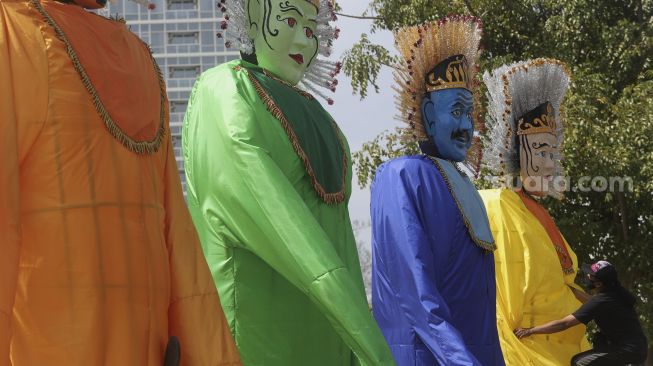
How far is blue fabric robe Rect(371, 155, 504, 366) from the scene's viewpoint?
433 cm

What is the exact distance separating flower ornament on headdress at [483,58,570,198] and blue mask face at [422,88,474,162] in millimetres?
1337

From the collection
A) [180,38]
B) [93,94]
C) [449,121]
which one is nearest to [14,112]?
[93,94]

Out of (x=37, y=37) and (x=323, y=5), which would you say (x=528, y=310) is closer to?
(x=323, y=5)

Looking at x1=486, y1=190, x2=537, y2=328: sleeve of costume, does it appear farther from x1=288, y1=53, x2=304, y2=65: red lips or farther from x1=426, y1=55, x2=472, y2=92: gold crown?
x1=288, y1=53, x2=304, y2=65: red lips

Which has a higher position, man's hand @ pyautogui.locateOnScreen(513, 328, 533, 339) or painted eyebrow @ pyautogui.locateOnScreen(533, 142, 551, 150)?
painted eyebrow @ pyautogui.locateOnScreen(533, 142, 551, 150)

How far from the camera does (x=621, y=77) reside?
471 inches

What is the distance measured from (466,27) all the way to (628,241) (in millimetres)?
6649

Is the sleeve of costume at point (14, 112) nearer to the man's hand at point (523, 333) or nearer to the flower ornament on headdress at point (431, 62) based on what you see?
the flower ornament on headdress at point (431, 62)

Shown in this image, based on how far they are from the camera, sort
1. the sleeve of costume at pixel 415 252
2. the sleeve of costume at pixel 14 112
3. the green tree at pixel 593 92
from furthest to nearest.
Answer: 1. the green tree at pixel 593 92
2. the sleeve of costume at pixel 415 252
3. the sleeve of costume at pixel 14 112

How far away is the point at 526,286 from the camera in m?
5.73

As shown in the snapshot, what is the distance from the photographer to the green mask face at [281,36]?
388cm

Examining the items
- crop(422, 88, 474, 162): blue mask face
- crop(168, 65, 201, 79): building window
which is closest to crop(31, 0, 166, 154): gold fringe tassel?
crop(422, 88, 474, 162): blue mask face

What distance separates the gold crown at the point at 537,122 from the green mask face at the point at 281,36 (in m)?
2.61

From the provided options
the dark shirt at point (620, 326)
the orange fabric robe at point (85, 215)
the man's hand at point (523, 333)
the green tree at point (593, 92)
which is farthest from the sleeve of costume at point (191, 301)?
the green tree at point (593, 92)
